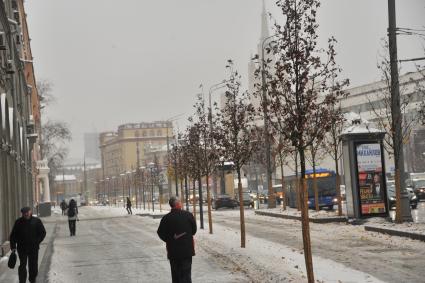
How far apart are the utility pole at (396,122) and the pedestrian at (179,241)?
51.7 feet

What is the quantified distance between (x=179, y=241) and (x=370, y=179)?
19.6 m

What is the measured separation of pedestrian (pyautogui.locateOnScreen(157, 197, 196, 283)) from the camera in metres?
11.8

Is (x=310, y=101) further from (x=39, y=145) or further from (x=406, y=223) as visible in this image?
(x=39, y=145)

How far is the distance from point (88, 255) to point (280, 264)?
23.9ft

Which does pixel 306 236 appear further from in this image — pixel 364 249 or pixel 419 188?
pixel 419 188

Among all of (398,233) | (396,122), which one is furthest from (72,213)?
(398,233)

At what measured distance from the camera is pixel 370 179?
30.3m

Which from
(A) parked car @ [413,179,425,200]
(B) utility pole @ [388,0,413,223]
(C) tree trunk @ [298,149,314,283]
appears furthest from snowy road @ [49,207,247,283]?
(A) parked car @ [413,179,425,200]

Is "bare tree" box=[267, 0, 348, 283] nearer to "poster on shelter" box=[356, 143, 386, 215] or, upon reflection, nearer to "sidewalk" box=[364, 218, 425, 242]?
"sidewalk" box=[364, 218, 425, 242]

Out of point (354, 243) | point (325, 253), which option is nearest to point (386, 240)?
point (354, 243)

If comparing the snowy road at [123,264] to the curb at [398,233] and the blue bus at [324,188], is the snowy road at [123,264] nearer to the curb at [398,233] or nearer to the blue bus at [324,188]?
the curb at [398,233]

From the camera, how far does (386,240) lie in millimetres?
22453

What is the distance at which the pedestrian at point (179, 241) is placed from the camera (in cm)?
1184

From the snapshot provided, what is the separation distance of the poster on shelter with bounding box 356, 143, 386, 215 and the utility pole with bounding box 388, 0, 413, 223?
2561mm
